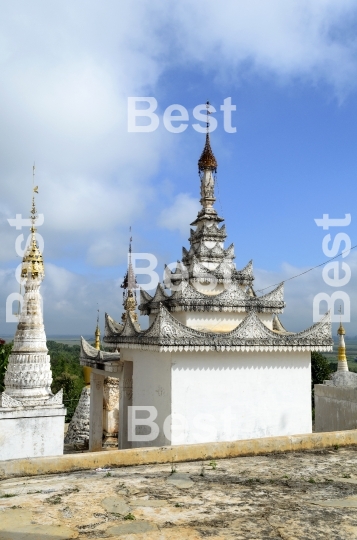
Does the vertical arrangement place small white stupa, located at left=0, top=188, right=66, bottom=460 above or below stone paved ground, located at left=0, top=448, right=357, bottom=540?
above

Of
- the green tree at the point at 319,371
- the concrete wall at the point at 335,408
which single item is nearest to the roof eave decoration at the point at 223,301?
the concrete wall at the point at 335,408

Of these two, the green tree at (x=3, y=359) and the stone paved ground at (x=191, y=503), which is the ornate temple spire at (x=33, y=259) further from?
the green tree at (x=3, y=359)

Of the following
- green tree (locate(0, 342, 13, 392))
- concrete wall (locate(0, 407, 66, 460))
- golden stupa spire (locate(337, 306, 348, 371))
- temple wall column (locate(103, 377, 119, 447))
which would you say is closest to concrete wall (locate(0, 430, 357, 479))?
concrete wall (locate(0, 407, 66, 460))

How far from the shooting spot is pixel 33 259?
15.3 meters

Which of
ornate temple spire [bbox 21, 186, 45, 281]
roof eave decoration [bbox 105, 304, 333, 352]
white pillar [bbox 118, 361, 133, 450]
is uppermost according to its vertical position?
ornate temple spire [bbox 21, 186, 45, 281]

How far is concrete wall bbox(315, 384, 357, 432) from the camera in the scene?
1591cm

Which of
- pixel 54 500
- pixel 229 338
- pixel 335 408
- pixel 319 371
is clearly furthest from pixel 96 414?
pixel 319 371

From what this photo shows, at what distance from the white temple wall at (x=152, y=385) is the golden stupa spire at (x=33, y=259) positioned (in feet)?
12.4

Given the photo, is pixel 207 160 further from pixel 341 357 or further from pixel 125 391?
pixel 341 357

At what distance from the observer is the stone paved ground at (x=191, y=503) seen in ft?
20.7

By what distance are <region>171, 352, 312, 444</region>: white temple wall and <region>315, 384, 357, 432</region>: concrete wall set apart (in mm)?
2198

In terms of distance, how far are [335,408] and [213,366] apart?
575 centimetres

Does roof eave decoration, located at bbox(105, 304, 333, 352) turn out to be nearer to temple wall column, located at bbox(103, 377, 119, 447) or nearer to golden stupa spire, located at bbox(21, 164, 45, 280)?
golden stupa spire, located at bbox(21, 164, 45, 280)

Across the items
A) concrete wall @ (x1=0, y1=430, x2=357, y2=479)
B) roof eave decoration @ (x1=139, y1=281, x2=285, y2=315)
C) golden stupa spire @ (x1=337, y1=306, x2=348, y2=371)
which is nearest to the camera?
concrete wall @ (x1=0, y1=430, x2=357, y2=479)
